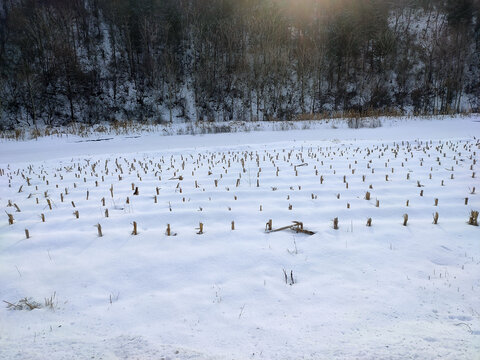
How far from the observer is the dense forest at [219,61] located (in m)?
30.6

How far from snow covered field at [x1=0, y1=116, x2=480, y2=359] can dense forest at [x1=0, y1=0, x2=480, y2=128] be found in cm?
2690

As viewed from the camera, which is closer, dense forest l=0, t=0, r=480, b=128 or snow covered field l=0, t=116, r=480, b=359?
snow covered field l=0, t=116, r=480, b=359

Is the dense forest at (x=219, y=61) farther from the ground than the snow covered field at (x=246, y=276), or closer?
farther from the ground

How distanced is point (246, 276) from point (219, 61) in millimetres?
35812

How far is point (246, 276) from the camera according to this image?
225 cm

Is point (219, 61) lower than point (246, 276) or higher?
higher

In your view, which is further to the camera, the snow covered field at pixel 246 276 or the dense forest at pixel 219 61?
the dense forest at pixel 219 61

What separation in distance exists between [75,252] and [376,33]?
4202 centimetres

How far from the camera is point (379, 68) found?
34.2 m

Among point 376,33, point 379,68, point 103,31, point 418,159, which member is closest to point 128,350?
point 418,159

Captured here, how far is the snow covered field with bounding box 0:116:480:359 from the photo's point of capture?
158 cm

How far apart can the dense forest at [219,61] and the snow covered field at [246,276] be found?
1059 inches

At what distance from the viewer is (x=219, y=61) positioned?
34406mm

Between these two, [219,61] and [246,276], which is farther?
[219,61]
